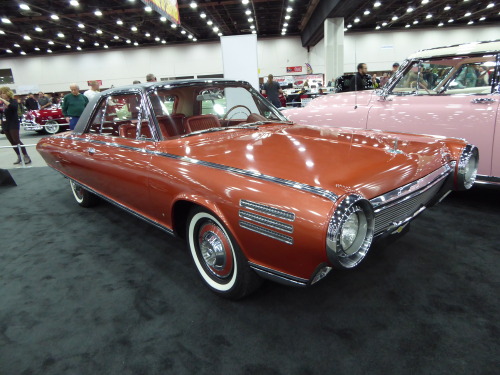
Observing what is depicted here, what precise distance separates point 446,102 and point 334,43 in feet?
41.3

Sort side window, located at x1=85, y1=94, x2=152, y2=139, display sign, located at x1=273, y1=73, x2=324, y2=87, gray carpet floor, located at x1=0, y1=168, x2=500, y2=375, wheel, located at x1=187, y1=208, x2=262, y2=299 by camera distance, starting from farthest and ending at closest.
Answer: display sign, located at x1=273, y1=73, x2=324, y2=87 < side window, located at x1=85, y1=94, x2=152, y2=139 < wheel, located at x1=187, y1=208, x2=262, y2=299 < gray carpet floor, located at x1=0, y1=168, x2=500, y2=375

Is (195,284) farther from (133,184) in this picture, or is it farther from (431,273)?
(431,273)

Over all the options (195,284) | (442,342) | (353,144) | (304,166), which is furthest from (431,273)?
(195,284)

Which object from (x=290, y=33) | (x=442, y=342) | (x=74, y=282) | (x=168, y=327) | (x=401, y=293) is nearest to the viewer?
(x=442, y=342)

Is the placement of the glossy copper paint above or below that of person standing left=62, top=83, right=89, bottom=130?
below

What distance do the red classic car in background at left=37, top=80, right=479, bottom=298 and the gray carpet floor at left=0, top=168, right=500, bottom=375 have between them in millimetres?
267

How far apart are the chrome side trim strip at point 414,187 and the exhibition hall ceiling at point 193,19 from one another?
11.7 m

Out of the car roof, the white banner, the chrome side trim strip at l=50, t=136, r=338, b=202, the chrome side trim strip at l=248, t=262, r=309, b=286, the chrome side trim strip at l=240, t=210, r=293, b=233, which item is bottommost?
the chrome side trim strip at l=248, t=262, r=309, b=286

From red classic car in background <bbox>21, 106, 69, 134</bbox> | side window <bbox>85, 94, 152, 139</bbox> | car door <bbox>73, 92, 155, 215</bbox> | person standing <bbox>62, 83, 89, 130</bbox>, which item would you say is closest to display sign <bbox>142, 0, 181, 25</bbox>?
person standing <bbox>62, 83, 89, 130</bbox>

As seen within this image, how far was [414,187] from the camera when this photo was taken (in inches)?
69.9

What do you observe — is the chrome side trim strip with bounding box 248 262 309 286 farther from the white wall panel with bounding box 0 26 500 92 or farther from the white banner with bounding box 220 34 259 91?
the white wall panel with bounding box 0 26 500 92

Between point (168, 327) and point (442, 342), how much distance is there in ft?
4.56

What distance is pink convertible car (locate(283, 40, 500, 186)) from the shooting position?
3072mm

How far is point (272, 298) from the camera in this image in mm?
2008
